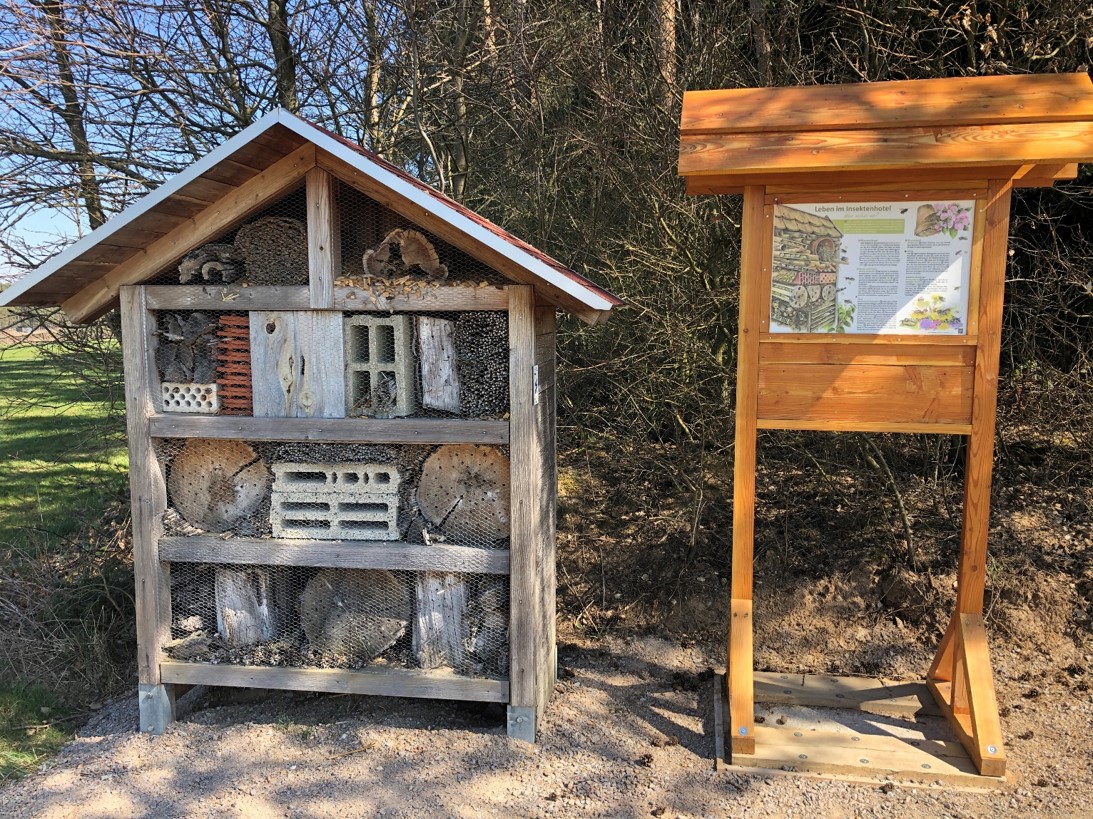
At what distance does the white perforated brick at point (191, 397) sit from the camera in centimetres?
381

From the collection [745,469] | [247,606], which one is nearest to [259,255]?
[247,606]

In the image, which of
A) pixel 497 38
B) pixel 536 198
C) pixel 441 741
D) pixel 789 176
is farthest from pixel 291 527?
pixel 497 38

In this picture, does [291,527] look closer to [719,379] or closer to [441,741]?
[441,741]

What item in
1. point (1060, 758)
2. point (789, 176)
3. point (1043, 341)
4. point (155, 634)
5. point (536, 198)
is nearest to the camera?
point (789, 176)

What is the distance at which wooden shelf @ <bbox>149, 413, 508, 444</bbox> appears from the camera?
3611 mm

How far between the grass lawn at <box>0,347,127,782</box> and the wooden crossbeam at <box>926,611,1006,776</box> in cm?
409

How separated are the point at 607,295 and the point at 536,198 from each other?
98.1 inches

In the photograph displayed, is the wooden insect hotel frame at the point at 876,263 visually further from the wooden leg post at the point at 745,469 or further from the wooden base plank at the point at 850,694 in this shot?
the wooden base plank at the point at 850,694

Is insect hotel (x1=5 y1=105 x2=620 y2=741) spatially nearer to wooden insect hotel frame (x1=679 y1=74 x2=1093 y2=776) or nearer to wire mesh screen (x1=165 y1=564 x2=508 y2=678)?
wire mesh screen (x1=165 y1=564 x2=508 y2=678)

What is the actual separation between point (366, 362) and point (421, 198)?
82 centimetres

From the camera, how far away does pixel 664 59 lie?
5305mm

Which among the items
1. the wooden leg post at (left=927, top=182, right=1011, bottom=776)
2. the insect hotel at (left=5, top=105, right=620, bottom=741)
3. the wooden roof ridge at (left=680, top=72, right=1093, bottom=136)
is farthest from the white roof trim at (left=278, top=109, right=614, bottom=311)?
the wooden leg post at (left=927, top=182, right=1011, bottom=776)

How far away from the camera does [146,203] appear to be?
3.32 metres

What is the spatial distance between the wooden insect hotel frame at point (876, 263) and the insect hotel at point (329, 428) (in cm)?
76
